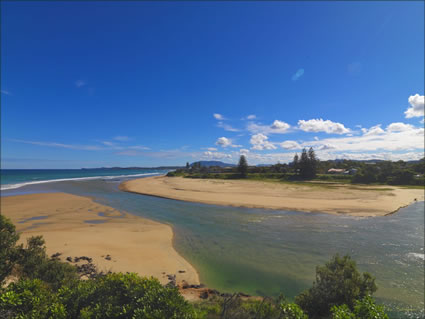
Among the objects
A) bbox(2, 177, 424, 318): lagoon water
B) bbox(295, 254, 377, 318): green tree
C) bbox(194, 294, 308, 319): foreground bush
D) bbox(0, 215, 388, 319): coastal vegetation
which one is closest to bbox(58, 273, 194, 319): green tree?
bbox(0, 215, 388, 319): coastal vegetation

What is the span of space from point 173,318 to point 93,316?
192cm

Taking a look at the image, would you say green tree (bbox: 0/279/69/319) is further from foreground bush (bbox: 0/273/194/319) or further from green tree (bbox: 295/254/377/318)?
green tree (bbox: 295/254/377/318)

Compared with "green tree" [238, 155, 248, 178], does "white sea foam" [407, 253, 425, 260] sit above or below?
below

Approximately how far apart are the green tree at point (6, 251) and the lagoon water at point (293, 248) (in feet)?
27.6

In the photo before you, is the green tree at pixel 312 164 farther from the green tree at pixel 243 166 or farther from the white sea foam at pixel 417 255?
the white sea foam at pixel 417 255

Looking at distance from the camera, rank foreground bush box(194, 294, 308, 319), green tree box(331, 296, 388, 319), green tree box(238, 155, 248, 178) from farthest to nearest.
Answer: green tree box(238, 155, 248, 178), foreground bush box(194, 294, 308, 319), green tree box(331, 296, 388, 319)

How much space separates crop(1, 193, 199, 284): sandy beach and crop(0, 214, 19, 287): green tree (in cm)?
380

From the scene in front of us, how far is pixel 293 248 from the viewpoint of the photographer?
46.0 ft

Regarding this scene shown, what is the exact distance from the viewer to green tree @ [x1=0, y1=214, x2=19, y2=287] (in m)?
7.48

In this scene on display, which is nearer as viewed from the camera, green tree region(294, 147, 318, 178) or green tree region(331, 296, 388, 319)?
green tree region(331, 296, 388, 319)

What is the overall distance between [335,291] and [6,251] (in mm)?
12921

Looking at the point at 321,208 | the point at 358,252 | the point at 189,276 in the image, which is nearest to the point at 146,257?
the point at 189,276

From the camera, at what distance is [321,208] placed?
85.6ft

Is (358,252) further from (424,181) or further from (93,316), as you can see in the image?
(424,181)
